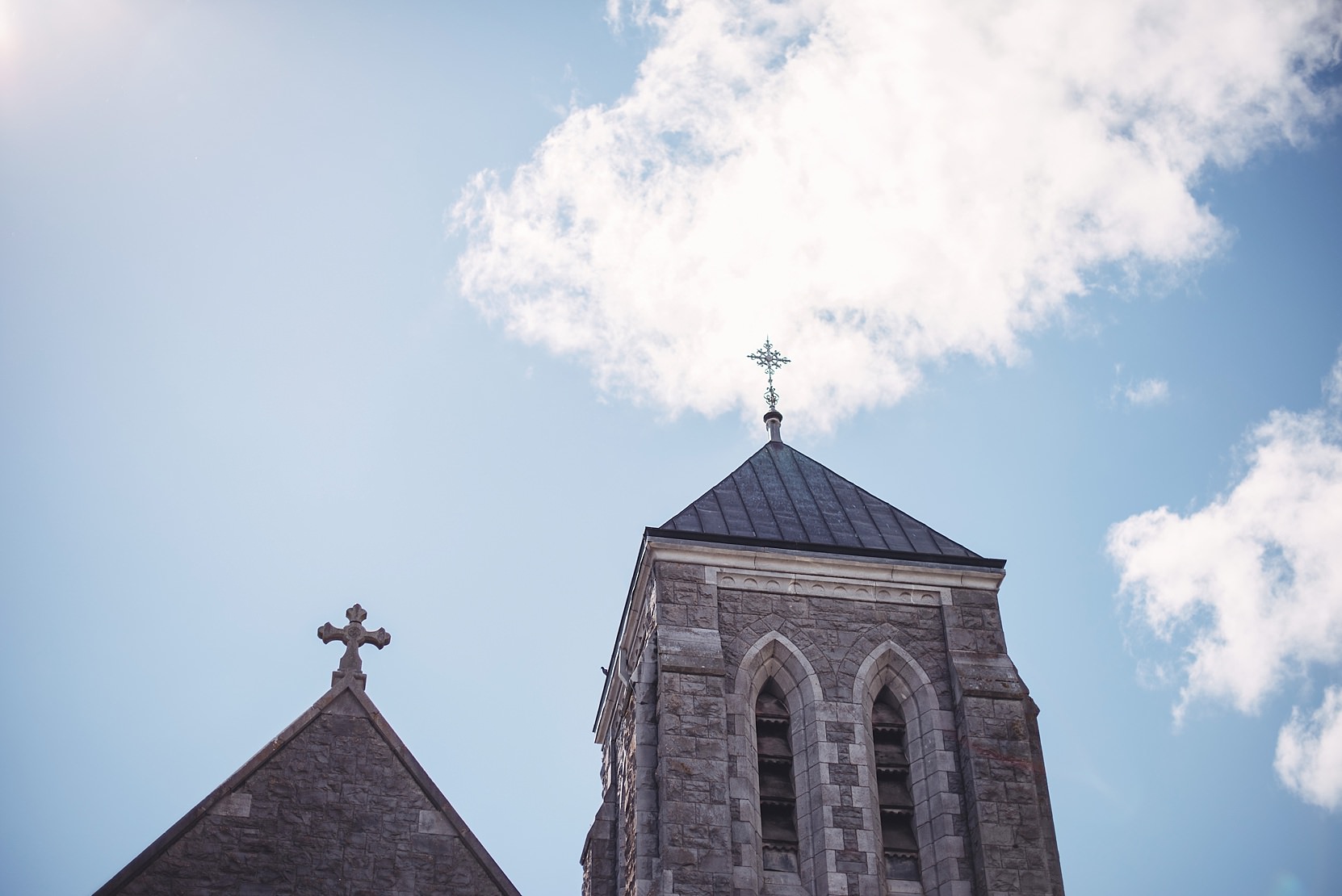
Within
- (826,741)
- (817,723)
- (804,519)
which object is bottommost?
(826,741)

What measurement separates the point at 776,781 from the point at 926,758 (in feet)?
5.56

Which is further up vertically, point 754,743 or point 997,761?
point 754,743

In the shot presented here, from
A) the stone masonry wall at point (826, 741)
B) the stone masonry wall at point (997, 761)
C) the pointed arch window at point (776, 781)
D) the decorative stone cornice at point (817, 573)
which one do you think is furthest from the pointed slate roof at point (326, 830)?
the stone masonry wall at point (997, 761)

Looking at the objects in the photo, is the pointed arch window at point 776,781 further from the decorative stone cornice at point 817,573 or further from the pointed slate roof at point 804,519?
the pointed slate roof at point 804,519

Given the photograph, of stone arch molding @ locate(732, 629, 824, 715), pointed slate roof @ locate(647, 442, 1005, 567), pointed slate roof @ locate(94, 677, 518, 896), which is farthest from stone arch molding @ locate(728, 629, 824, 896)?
pointed slate roof @ locate(94, 677, 518, 896)

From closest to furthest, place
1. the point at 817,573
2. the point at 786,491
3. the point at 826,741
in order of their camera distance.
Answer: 1. the point at 826,741
2. the point at 817,573
3. the point at 786,491

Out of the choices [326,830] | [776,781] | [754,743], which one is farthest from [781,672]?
[326,830]

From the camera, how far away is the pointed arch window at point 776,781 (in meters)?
16.6

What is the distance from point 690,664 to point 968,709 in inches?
124

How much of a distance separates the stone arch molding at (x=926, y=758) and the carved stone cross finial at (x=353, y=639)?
5326 mm

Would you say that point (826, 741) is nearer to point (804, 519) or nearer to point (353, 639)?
point (804, 519)

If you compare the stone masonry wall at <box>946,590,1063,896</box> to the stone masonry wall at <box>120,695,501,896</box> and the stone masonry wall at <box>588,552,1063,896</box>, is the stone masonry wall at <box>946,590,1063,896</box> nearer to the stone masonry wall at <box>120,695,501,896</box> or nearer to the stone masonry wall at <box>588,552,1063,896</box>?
the stone masonry wall at <box>588,552,1063,896</box>

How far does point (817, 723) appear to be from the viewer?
56.6ft

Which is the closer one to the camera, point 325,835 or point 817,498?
point 325,835
